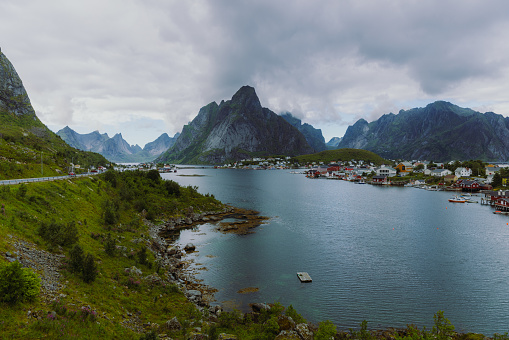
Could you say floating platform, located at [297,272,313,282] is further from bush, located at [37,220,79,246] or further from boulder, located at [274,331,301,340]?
bush, located at [37,220,79,246]

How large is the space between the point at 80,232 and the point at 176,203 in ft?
145

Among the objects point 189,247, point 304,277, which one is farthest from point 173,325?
point 189,247

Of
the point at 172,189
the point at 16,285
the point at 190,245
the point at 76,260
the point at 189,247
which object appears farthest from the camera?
the point at 172,189

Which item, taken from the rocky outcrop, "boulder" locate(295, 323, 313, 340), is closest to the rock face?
the rocky outcrop

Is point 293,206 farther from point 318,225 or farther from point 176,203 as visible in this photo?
point 176,203

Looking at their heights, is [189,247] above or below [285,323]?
below

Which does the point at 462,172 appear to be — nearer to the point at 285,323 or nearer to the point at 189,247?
the point at 189,247

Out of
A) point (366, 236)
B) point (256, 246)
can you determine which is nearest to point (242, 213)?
point (256, 246)

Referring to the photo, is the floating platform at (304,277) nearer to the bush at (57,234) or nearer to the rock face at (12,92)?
the bush at (57,234)

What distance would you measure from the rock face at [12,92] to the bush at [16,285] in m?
192

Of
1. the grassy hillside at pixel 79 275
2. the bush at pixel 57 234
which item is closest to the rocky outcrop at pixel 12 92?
the grassy hillside at pixel 79 275

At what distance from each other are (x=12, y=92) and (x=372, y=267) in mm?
218622

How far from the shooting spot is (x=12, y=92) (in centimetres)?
16512

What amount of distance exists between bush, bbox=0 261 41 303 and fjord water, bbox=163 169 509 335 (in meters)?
19.7
